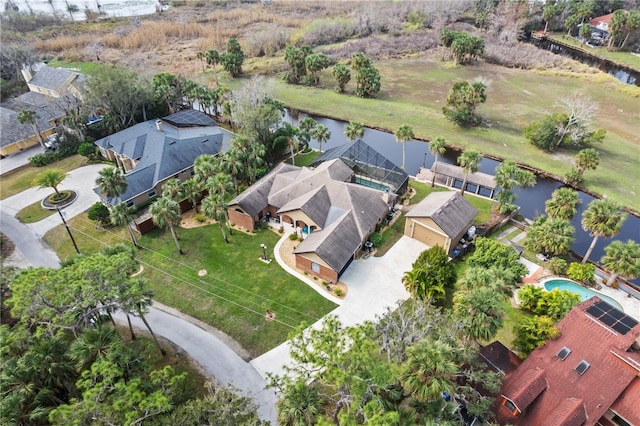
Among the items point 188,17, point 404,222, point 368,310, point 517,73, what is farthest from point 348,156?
point 188,17

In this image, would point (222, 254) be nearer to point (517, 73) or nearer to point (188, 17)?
point (517, 73)

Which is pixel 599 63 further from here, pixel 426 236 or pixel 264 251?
pixel 264 251

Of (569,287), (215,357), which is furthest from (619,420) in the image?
(215,357)

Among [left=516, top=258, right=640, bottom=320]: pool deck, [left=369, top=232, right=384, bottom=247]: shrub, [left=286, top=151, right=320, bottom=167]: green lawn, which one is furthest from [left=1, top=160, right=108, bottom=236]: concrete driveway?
[left=516, top=258, right=640, bottom=320]: pool deck

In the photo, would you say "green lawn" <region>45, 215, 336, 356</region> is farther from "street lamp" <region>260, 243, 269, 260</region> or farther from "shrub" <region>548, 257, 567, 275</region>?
"shrub" <region>548, 257, 567, 275</region>

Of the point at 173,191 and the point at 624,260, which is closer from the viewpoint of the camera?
the point at 624,260

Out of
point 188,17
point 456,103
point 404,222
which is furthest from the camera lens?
point 188,17
